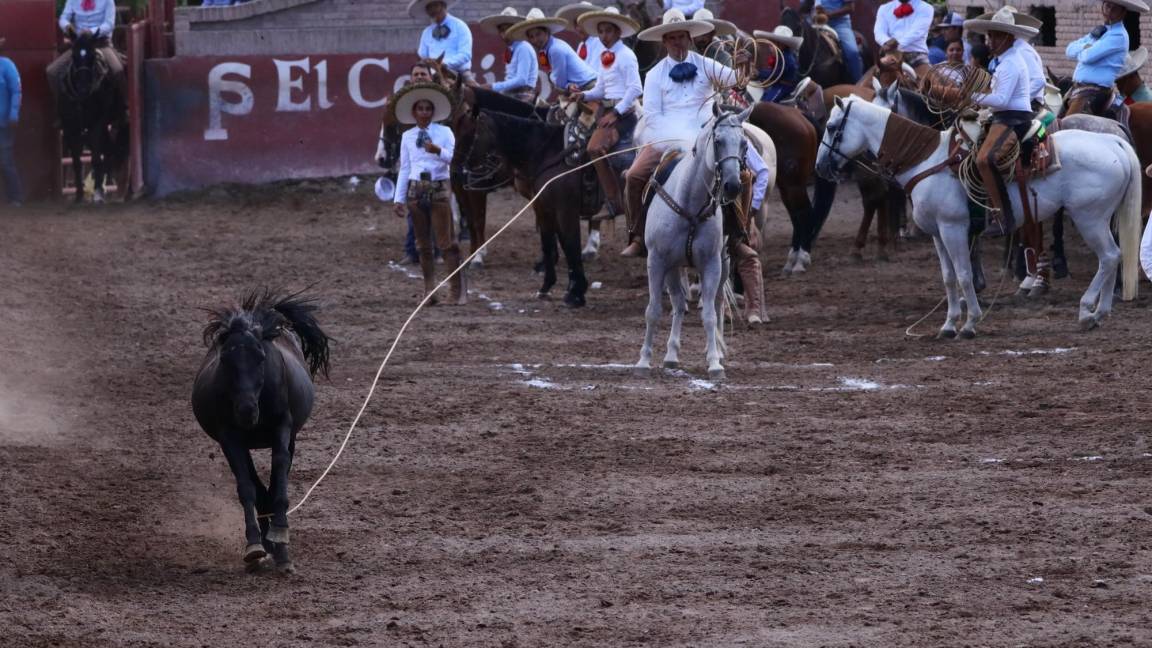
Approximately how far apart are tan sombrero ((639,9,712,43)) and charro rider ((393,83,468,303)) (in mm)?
2335

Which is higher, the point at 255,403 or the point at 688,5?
the point at 688,5

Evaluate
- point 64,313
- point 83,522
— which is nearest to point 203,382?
point 83,522

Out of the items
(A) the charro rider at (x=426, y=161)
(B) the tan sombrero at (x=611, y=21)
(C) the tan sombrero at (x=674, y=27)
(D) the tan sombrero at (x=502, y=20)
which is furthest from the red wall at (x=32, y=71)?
(C) the tan sombrero at (x=674, y=27)

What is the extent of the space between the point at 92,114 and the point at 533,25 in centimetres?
818

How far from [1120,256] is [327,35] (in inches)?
497

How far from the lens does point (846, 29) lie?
70.8 ft

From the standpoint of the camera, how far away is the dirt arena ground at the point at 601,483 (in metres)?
7.30

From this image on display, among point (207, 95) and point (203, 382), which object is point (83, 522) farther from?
point (207, 95)

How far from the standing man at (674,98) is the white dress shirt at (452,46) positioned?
16.9 ft

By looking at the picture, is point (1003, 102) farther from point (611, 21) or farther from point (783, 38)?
point (783, 38)

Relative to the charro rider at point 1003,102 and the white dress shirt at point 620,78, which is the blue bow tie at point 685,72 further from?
the charro rider at point 1003,102

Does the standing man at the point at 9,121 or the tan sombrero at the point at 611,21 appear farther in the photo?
the standing man at the point at 9,121

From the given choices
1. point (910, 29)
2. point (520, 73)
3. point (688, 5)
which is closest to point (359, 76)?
point (688, 5)

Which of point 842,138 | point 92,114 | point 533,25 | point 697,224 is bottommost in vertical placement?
point 92,114
